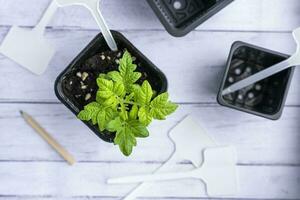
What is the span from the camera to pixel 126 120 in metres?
0.87

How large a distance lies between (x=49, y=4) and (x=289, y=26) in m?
0.43

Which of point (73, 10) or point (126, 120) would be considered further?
point (73, 10)

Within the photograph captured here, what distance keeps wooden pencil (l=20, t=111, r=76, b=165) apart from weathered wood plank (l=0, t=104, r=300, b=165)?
11 millimetres

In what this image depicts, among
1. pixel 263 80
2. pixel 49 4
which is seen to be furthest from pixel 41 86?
pixel 263 80

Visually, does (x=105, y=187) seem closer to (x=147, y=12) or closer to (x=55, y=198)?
(x=55, y=198)

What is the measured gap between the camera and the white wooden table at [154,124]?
1056mm

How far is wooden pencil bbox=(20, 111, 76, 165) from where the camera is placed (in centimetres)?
104

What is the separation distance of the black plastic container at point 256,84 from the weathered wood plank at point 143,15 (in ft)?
0.22

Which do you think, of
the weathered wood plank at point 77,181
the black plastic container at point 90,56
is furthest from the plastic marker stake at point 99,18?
the weathered wood plank at point 77,181

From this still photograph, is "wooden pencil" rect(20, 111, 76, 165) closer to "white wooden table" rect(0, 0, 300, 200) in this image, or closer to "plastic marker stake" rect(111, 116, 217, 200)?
"white wooden table" rect(0, 0, 300, 200)

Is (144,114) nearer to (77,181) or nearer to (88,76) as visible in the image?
(88,76)

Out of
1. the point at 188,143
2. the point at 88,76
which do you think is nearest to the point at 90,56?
the point at 88,76

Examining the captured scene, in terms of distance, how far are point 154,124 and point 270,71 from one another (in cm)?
23

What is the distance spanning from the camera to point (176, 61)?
1064 mm
